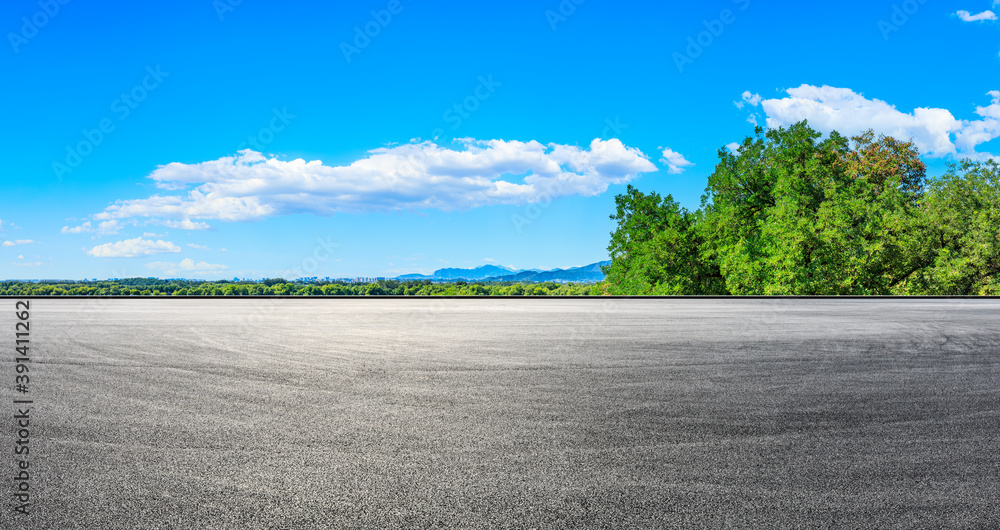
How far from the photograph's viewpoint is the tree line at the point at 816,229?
3331 centimetres

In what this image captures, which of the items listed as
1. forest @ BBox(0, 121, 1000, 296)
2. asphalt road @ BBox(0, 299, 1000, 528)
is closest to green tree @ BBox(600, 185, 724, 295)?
forest @ BBox(0, 121, 1000, 296)

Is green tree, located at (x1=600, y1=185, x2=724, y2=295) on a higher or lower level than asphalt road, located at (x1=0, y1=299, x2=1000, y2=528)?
higher

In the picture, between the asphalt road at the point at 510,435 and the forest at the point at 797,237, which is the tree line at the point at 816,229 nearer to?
the forest at the point at 797,237

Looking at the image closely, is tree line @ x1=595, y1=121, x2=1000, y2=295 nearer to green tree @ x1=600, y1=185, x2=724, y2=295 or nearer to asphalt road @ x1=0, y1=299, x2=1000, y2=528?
green tree @ x1=600, y1=185, x2=724, y2=295

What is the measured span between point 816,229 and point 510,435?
1352 inches

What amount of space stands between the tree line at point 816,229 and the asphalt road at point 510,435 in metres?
24.8

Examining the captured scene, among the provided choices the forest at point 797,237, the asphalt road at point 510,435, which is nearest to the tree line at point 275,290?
the forest at point 797,237

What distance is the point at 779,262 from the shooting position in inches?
1316

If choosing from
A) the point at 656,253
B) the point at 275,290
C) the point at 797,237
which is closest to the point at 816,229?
the point at 797,237

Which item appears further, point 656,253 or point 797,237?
point 656,253

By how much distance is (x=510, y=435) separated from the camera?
5.00 metres

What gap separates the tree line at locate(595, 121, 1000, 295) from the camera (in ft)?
109

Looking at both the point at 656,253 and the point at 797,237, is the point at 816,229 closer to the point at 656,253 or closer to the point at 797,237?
the point at 797,237

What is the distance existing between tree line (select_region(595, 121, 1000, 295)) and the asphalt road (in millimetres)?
24805
